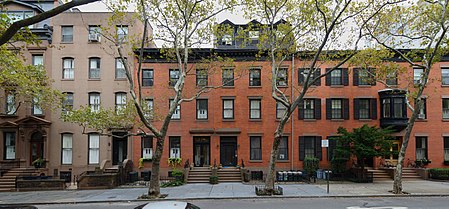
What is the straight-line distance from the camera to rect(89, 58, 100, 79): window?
28297 mm

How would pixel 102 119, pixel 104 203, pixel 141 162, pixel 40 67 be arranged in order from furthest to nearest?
1. pixel 141 162
2. pixel 40 67
3. pixel 102 119
4. pixel 104 203

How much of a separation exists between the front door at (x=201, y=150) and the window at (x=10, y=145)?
14.4 m

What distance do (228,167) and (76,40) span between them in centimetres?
1613

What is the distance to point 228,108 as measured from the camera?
28.6 m

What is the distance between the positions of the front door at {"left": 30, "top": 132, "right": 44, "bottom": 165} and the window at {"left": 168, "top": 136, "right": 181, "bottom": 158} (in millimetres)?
10325

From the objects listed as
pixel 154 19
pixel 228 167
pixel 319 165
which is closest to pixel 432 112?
pixel 319 165

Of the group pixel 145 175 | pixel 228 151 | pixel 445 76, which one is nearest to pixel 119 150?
A: pixel 145 175

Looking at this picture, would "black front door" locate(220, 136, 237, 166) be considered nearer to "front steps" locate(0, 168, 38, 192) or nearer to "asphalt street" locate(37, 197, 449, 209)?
"asphalt street" locate(37, 197, 449, 209)

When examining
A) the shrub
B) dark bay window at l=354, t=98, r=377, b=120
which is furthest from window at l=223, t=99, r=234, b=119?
the shrub

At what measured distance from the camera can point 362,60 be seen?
2062 centimetres

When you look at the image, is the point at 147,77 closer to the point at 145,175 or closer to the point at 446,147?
the point at 145,175

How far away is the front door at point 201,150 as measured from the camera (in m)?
28.5

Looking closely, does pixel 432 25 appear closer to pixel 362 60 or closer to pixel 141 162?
pixel 362 60

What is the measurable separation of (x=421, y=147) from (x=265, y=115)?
12985 mm
